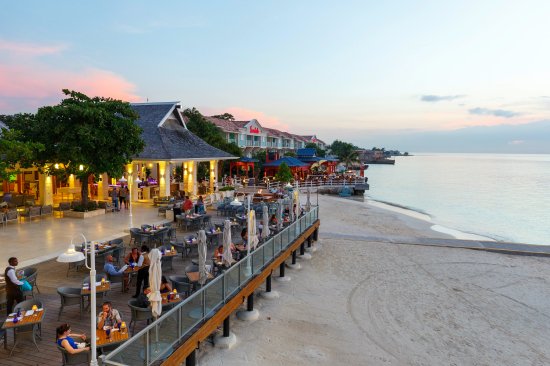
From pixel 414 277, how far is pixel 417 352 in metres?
6.72

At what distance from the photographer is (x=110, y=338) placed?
283 inches

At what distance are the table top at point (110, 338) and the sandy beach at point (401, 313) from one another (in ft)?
9.79

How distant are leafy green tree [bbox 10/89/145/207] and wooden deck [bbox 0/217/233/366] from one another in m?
9.01

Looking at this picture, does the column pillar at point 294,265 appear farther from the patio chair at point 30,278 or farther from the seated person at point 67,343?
the seated person at point 67,343

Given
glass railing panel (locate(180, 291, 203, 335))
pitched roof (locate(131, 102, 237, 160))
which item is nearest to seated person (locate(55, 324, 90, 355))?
glass railing panel (locate(180, 291, 203, 335))

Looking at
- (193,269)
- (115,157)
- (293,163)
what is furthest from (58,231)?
(293,163)

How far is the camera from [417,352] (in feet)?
35.3

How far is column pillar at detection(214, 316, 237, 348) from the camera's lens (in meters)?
10.3

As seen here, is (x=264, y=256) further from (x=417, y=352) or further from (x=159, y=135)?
(x=159, y=135)

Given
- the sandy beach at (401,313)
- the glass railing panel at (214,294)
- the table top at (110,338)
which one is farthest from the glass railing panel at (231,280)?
the table top at (110,338)

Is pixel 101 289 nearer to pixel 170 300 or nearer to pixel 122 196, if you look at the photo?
pixel 170 300

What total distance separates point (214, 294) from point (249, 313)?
3.45 m

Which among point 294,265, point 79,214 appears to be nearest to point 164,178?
point 79,214

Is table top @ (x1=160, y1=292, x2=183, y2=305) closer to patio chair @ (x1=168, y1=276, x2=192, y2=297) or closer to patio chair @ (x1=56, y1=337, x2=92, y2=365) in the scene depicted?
patio chair @ (x1=168, y1=276, x2=192, y2=297)
